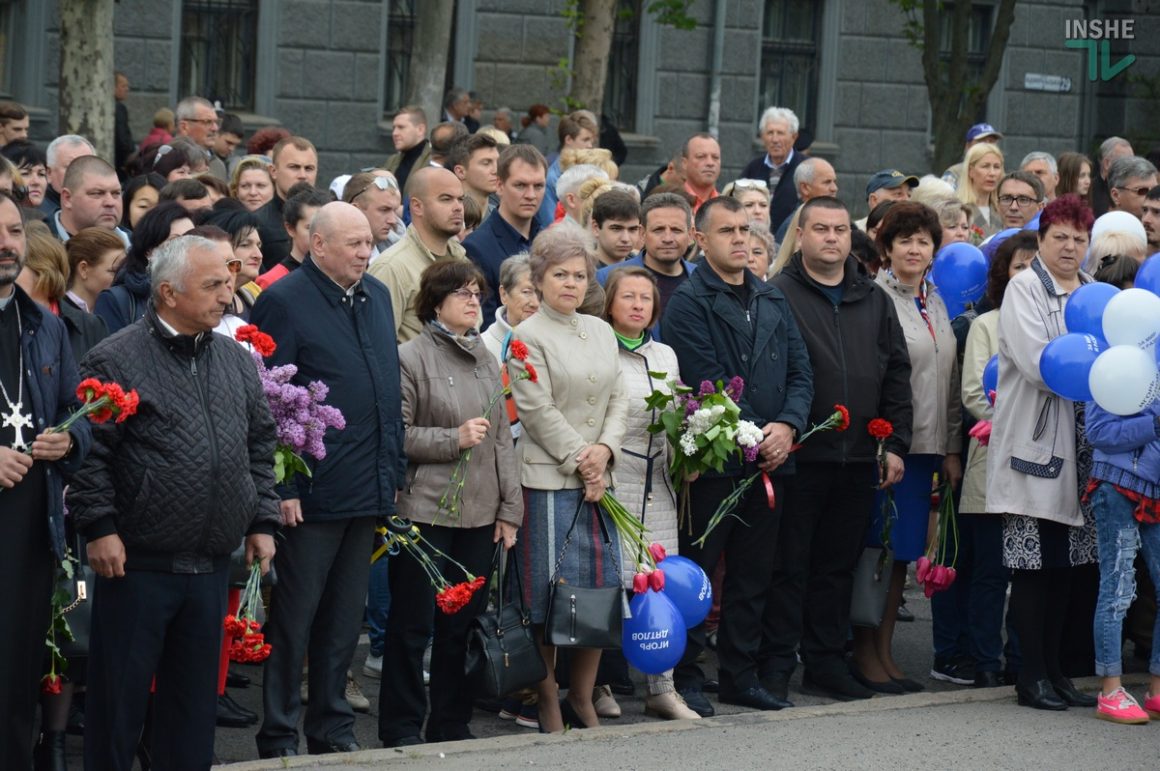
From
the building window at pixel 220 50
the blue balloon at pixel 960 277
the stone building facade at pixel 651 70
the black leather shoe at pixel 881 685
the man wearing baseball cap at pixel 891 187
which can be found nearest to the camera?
the black leather shoe at pixel 881 685

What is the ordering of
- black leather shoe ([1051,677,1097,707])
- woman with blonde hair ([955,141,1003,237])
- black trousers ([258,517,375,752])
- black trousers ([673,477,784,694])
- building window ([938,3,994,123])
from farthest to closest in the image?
building window ([938,3,994,123]), woman with blonde hair ([955,141,1003,237]), black leather shoe ([1051,677,1097,707]), black trousers ([673,477,784,694]), black trousers ([258,517,375,752])

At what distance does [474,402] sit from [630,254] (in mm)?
2362

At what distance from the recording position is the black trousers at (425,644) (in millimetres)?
7402

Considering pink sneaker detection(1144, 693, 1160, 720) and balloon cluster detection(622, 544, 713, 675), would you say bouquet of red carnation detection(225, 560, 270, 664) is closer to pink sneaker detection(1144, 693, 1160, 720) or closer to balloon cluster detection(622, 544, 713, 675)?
balloon cluster detection(622, 544, 713, 675)

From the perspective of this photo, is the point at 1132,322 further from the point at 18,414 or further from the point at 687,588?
the point at 18,414

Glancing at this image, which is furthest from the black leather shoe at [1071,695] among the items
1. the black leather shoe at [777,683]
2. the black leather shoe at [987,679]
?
the black leather shoe at [777,683]

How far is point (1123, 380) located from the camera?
7.79 metres

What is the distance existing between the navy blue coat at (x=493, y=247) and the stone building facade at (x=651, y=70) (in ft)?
30.0

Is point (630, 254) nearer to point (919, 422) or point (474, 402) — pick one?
point (919, 422)

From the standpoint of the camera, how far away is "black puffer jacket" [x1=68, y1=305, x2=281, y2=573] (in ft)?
19.9

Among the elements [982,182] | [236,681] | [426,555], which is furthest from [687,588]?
[982,182]

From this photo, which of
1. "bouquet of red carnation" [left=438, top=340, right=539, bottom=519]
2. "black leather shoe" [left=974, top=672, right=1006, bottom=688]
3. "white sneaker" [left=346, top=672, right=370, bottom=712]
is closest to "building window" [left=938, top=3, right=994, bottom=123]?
"black leather shoe" [left=974, top=672, right=1006, bottom=688]

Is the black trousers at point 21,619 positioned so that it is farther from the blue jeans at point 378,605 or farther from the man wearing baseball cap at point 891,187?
the man wearing baseball cap at point 891,187

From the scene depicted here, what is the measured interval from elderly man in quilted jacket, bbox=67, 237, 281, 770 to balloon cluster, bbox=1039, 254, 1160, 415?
3.62m
